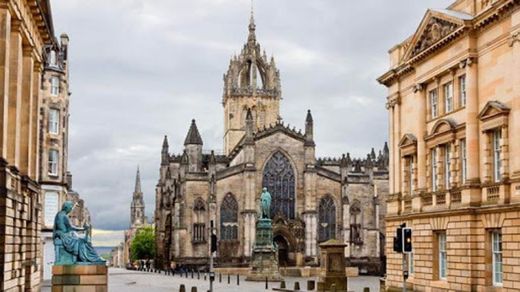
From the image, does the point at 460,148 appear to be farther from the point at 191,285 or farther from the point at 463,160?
the point at 191,285

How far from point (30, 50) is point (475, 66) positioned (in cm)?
1757

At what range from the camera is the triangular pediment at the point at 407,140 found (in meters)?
40.7

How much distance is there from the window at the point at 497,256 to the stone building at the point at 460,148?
0.12 feet

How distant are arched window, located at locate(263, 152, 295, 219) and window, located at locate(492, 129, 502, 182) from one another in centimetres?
5630

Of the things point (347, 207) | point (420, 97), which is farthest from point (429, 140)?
point (347, 207)

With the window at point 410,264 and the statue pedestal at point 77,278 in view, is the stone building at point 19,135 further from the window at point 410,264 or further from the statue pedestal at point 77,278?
the window at point 410,264

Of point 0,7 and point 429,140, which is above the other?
point 0,7

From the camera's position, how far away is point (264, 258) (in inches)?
2571

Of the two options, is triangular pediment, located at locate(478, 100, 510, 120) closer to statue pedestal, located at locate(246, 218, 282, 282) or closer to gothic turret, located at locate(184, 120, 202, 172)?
statue pedestal, located at locate(246, 218, 282, 282)

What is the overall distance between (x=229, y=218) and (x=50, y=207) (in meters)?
33.3

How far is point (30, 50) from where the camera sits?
112 feet

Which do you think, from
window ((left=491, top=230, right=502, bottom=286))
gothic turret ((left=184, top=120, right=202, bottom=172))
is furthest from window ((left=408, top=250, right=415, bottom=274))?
gothic turret ((left=184, top=120, right=202, bottom=172))

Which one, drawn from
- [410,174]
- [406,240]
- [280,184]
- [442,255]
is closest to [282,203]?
[280,184]

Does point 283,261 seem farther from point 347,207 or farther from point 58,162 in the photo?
point 58,162
